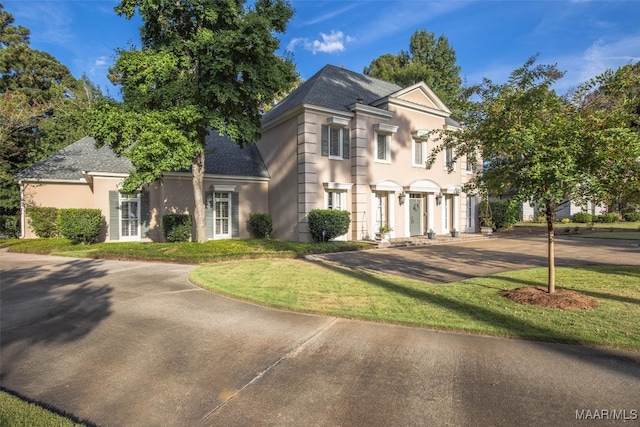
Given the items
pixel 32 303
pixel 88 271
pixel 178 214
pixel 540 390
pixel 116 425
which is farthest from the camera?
pixel 178 214

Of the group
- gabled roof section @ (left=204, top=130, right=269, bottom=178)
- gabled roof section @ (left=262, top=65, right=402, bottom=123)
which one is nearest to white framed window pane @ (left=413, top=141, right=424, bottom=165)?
gabled roof section @ (left=262, top=65, right=402, bottom=123)

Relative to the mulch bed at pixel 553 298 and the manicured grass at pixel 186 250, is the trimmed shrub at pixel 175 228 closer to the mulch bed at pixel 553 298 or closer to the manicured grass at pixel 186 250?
the manicured grass at pixel 186 250

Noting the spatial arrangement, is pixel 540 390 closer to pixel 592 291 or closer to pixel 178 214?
pixel 592 291

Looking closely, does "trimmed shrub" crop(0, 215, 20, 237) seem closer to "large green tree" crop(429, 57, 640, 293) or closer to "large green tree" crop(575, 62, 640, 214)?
"large green tree" crop(429, 57, 640, 293)

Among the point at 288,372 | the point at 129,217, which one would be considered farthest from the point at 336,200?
the point at 288,372

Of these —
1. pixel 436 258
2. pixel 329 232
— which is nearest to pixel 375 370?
pixel 436 258

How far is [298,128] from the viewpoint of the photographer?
55.3 ft

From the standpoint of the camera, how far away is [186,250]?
13.2 meters

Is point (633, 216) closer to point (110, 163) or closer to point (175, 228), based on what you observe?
point (175, 228)

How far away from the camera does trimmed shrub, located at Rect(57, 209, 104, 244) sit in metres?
15.4

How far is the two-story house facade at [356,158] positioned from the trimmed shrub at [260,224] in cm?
45

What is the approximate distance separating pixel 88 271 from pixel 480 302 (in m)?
11.1

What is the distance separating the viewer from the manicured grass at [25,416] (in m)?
2.90

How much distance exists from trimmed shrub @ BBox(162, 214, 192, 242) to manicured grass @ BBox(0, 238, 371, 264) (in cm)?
228
